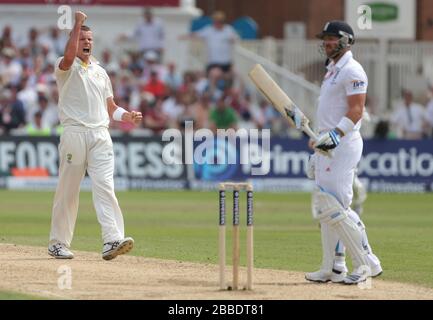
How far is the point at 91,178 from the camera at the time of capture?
12.6 meters

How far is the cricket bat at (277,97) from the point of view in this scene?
11062 millimetres

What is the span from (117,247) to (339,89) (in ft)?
8.91

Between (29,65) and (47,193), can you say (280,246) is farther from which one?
(29,65)

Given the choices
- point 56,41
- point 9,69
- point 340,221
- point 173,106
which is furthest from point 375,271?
point 56,41

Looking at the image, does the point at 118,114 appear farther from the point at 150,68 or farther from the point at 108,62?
the point at 108,62

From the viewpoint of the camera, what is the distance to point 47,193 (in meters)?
26.2

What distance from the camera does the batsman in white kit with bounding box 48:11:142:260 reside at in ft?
41.0

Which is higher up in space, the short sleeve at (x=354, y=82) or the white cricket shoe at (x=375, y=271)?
the short sleeve at (x=354, y=82)

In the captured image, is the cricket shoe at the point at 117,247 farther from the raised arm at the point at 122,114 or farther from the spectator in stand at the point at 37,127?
the spectator in stand at the point at 37,127

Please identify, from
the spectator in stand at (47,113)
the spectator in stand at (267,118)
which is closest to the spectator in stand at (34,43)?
the spectator in stand at (47,113)

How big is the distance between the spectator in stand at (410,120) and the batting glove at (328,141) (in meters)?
18.3

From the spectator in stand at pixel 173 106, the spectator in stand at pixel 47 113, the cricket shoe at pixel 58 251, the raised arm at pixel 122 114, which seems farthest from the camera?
the spectator in stand at pixel 173 106

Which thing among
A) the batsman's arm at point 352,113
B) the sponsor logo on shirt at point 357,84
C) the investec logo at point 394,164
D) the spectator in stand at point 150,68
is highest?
the sponsor logo on shirt at point 357,84
